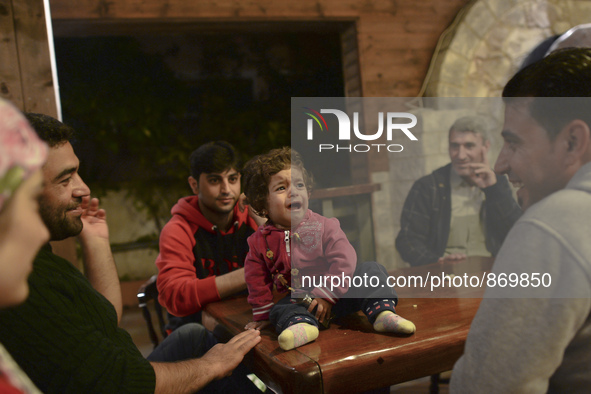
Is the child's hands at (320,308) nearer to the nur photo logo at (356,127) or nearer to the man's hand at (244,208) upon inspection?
the nur photo logo at (356,127)

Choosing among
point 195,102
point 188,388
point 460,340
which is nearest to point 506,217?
point 460,340

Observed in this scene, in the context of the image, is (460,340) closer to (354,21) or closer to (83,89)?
(354,21)

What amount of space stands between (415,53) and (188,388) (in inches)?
131

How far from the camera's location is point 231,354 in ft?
3.40

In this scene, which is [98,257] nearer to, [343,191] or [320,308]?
[320,308]

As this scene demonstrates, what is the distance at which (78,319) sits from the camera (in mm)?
852

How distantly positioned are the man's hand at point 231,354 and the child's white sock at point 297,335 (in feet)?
0.42

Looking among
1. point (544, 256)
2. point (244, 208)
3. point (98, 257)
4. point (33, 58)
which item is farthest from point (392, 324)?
point (33, 58)

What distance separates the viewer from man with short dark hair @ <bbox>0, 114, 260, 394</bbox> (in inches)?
30.0

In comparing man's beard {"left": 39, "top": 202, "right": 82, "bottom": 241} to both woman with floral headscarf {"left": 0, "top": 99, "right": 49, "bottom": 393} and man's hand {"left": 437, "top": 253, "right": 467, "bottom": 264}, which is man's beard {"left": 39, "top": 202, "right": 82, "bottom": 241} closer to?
woman with floral headscarf {"left": 0, "top": 99, "right": 49, "bottom": 393}

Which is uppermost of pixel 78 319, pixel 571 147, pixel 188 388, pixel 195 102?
pixel 195 102

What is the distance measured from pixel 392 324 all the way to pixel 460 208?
0.31 m

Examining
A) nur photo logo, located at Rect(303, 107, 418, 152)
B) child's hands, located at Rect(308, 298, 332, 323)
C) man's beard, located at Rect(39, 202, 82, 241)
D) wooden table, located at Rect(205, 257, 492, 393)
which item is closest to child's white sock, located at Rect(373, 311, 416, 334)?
wooden table, located at Rect(205, 257, 492, 393)

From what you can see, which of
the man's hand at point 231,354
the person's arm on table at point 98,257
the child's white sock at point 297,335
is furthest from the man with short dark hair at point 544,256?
the person's arm on table at point 98,257
